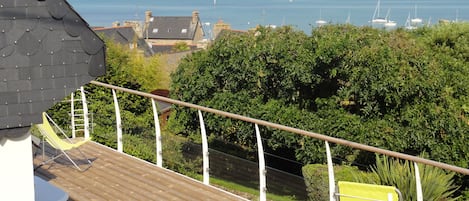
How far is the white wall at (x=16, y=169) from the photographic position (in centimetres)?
387

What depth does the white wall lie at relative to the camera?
3.87 m

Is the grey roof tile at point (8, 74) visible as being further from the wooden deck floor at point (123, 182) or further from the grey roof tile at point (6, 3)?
the wooden deck floor at point (123, 182)

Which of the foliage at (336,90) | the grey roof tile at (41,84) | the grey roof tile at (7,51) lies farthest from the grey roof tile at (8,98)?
the foliage at (336,90)

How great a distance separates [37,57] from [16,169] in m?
0.77

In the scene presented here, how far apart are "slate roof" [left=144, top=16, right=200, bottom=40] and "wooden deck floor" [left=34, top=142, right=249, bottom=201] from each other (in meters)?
71.8

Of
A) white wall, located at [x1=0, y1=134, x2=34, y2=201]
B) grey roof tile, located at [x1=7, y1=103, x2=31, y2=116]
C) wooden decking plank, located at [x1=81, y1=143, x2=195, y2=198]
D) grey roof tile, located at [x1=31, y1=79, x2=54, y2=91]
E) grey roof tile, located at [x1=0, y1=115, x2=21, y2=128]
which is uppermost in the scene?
grey roof tile, located at [x1=31, y1=79, x2=54, y2=91]

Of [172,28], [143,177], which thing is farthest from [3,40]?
[172,28]

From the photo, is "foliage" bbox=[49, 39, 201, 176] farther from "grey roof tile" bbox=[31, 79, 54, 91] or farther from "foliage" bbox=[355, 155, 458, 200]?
"grey roof tile" bbox=[31, 79, 54, 91]

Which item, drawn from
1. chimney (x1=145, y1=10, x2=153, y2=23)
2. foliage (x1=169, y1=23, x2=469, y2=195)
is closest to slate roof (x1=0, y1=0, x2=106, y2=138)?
foliage (x1=169, y1=23, x2=469, y2=195)

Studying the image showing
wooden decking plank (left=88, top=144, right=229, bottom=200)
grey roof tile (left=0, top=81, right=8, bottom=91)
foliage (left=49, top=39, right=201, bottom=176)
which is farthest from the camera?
foliage (left=49, top=39, right=201, bottom=176)

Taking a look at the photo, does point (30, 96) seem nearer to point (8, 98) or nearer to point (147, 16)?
point (8, 98)

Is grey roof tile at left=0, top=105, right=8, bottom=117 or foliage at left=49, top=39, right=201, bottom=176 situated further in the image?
foliage at left=49, top=39, right=201, bottom=176

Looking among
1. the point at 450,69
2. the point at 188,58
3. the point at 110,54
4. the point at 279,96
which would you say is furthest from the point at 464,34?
the point at 110,54

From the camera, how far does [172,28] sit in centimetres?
8025
